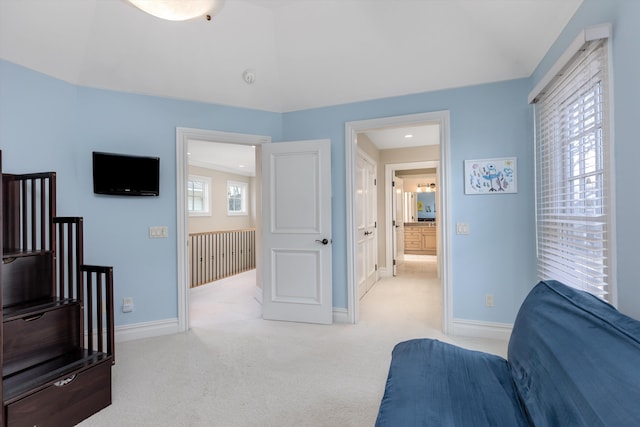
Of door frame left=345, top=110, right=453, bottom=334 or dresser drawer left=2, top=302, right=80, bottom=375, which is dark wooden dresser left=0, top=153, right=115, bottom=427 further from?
door frame left=345, top=110, right=453, bottom=334

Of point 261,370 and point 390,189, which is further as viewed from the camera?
point 390,189

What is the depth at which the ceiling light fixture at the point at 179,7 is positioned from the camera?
1.56 meters

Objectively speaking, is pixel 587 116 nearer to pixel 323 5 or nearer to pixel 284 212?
pixel 323 5

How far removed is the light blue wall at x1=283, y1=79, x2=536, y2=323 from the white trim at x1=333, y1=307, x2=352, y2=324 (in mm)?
1089

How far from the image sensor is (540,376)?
1094 mm

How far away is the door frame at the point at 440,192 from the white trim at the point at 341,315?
0.03 metres

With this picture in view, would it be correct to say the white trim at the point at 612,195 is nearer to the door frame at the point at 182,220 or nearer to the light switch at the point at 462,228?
the light switch at the point at 462,228

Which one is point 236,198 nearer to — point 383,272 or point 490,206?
point 383,272

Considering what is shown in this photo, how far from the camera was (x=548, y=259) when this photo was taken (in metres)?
2.42

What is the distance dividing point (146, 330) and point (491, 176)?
3.61 metres

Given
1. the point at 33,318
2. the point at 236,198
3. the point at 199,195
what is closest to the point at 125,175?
the point at 33,318

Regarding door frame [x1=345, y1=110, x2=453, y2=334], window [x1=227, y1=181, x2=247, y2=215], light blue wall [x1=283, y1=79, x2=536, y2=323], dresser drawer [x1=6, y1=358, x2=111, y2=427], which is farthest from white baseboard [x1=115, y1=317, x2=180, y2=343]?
window [x1=227, y1=181, x2=247, y2=215]

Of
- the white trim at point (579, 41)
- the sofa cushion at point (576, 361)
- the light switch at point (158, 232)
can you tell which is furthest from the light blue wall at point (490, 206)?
the light switch at point (158, 232)

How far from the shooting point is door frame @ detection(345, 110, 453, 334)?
3025 millimetres
